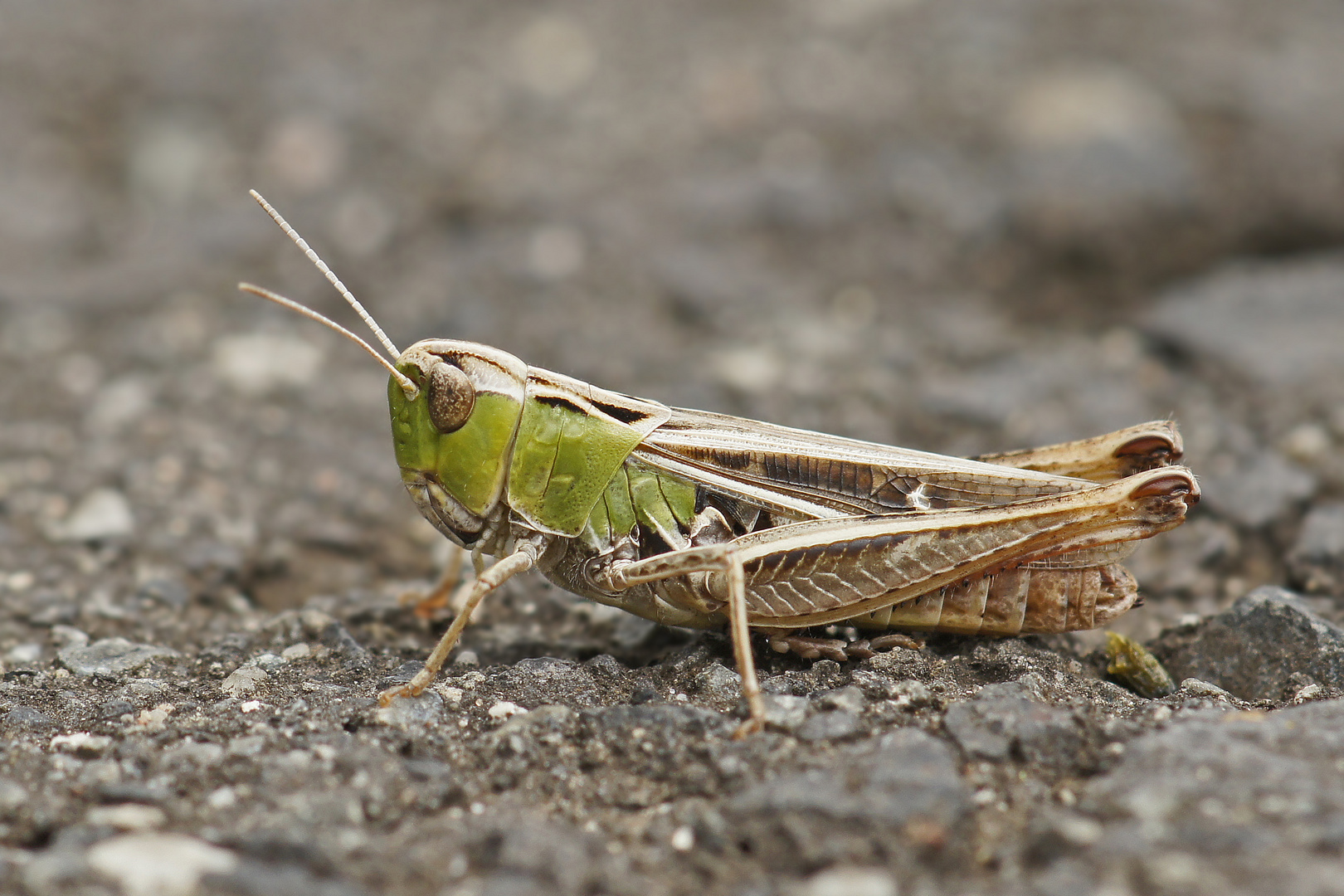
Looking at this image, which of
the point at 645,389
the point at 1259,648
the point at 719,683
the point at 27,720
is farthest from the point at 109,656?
the point at 1259,648

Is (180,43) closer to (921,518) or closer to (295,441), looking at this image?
(295,441)

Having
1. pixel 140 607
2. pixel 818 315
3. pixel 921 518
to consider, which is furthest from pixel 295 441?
pixel 921 518

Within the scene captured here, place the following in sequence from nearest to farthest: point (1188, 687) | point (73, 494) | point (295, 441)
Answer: point (1188, 687), point (73, 494), point (295, 441)

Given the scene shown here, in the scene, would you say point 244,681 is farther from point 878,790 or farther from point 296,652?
point 878,790

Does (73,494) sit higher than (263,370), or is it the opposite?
(263,370)

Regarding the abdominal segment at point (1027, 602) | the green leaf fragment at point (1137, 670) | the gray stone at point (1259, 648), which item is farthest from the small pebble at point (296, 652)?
the gray stone at point (1259, 648)
